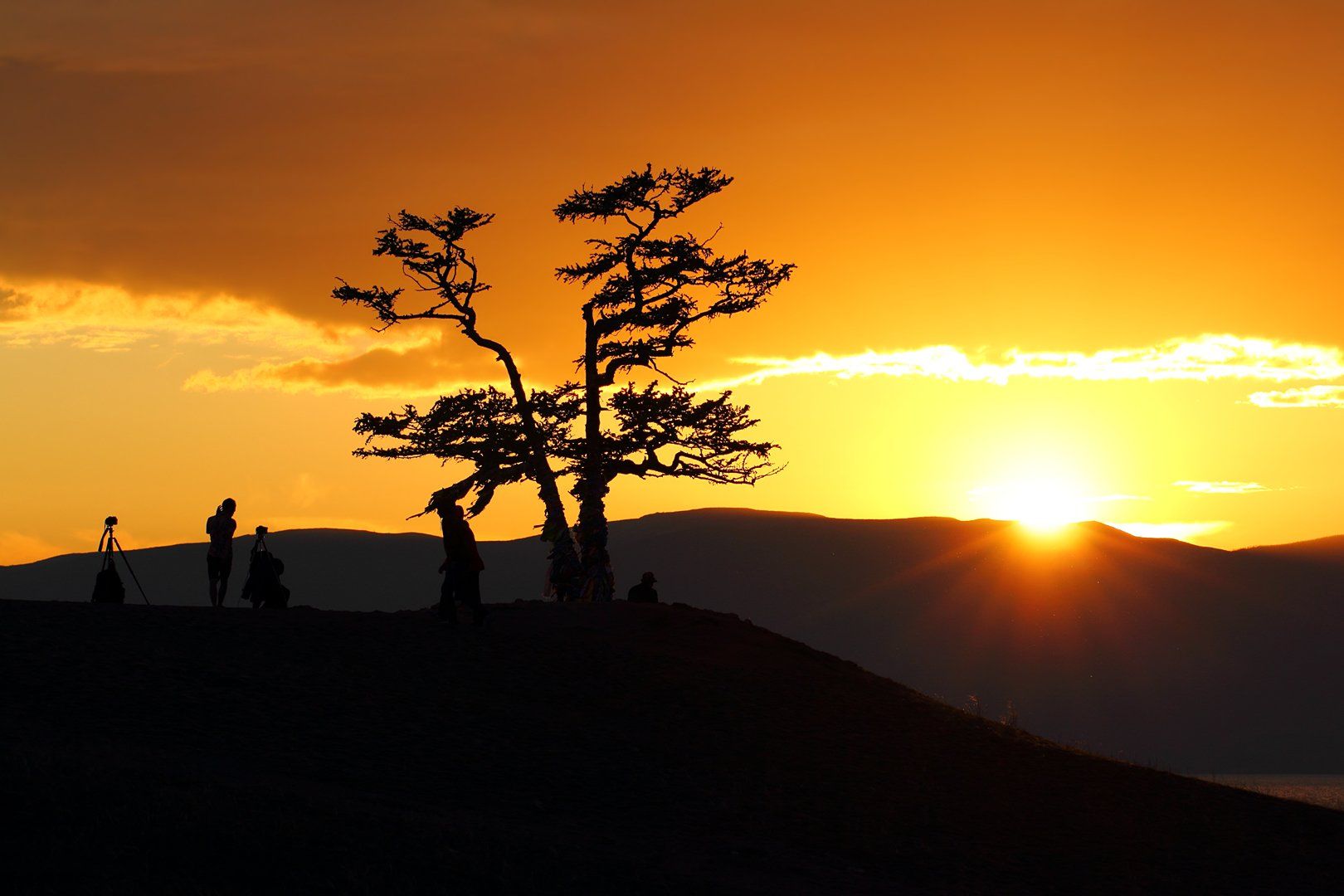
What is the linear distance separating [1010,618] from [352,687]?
7251 cm

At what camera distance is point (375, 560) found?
116062 mm

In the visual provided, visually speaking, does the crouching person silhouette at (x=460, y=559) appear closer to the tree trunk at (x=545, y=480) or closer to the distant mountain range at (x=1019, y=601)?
the tree trunk at (x=545, y=480)

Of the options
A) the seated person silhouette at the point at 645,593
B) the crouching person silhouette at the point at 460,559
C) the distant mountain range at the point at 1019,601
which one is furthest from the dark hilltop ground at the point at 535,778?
the distant mountain range at the point at 1019,601

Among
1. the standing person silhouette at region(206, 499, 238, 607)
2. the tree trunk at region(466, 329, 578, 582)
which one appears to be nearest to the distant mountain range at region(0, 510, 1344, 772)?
the tree trunk at region(466, 329, 578, 582)

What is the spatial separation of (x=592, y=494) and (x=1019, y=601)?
2495 inches

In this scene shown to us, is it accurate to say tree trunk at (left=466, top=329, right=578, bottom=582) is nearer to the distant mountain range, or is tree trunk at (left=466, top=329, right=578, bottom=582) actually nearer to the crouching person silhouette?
the crouching person silhouette

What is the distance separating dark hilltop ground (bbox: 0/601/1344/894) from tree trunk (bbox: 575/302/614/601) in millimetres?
5610

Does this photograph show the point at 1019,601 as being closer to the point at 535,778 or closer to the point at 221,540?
the point at 221,540

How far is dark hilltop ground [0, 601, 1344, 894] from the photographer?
13750 millimetres

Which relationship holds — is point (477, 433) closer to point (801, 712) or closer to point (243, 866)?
point (801, 712)

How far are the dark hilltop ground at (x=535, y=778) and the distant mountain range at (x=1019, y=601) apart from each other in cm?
4757

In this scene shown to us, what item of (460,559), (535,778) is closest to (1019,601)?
(460,559)

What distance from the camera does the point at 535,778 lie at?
1758 cm

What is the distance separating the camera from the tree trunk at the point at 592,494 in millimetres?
31125
